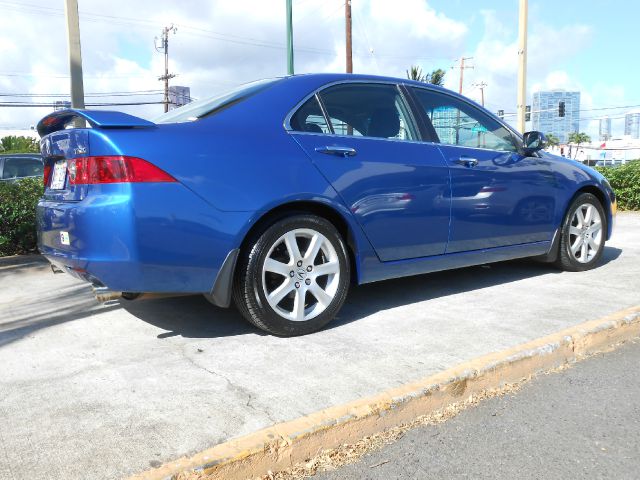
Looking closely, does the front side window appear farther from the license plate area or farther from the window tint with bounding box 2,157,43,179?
the window tint with bounding box 2,157,43,179

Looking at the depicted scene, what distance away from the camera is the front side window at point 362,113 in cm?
368

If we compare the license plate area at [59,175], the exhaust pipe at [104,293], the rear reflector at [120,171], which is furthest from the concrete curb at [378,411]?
the license plate area at [59,175]

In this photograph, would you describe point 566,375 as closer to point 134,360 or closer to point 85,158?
point 134,360

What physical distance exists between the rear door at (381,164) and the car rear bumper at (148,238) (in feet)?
2.48

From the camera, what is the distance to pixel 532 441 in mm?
2426

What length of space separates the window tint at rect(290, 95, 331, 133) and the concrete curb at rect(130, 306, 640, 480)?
5.57ft

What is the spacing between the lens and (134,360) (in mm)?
3137

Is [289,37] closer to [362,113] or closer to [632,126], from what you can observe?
[362,113]

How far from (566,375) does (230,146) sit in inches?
88.5

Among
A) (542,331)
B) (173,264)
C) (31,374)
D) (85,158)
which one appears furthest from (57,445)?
(542,331)

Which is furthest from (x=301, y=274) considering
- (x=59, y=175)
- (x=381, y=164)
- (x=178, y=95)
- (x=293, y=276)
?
(x=178, y=95)

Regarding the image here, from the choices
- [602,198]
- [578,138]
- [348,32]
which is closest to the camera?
[602,198]

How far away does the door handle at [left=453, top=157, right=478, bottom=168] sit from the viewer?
14.0ft

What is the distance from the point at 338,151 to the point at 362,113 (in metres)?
0.51
